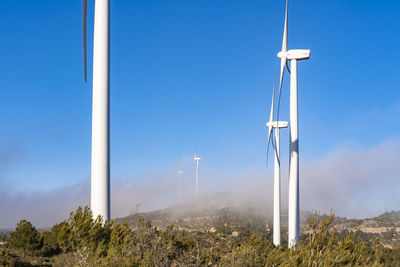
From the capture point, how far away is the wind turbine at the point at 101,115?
65.8 ft

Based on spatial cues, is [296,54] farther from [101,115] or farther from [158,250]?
[158,250]

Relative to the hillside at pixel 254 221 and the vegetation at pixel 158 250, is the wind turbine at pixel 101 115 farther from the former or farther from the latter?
the hillside at pixel 254 221

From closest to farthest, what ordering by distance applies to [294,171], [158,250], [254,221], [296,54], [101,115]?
1. [158,250]
2. [101,115]
3. [294,171]
4. [296,54]
5. [254,221]

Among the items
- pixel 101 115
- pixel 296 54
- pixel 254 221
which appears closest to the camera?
pixel 101 115

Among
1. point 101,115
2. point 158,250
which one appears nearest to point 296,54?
point 101,115

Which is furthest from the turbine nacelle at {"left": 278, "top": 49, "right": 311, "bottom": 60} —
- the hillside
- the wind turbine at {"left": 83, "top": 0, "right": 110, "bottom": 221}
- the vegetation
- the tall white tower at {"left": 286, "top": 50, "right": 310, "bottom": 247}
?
the hillside

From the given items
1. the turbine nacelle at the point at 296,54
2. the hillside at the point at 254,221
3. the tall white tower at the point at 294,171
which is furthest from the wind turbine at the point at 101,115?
the hillside at the point at 254,221

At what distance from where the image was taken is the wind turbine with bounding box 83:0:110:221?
65.8 feet

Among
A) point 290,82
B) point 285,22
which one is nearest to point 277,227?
point 290,82

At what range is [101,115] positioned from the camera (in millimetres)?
20234

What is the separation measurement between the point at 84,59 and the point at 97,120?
4186 millimetres

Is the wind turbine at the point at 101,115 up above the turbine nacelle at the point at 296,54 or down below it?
below

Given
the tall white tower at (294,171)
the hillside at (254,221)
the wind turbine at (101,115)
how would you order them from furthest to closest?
the hillside at (254,221) < the tall white tower at (294,171) < the wind turbine at (101,115)

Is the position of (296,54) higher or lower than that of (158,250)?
higher
